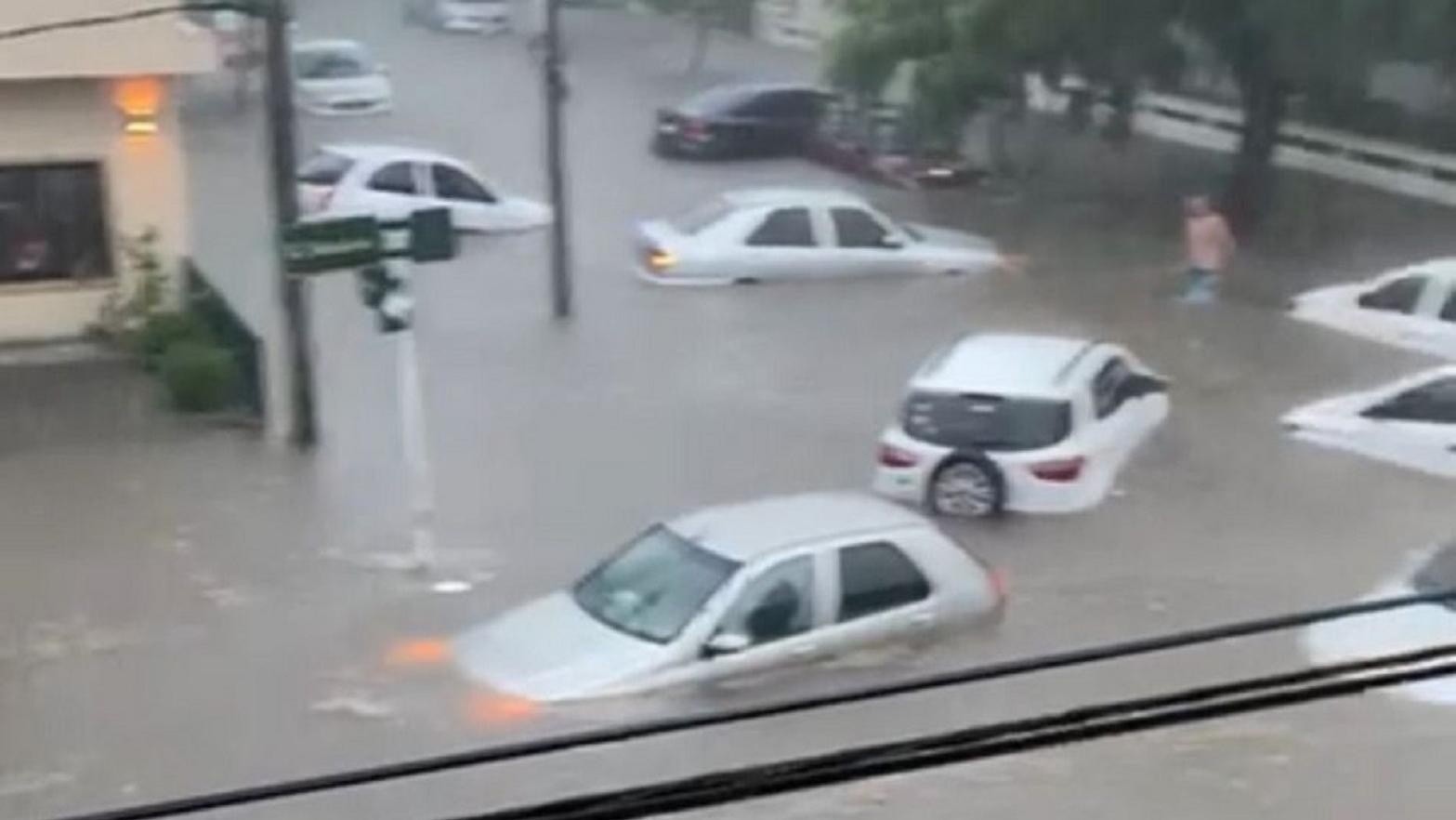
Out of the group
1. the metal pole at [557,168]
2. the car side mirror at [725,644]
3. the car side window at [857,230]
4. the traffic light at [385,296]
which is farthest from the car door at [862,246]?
the car side mirror at [725,644]

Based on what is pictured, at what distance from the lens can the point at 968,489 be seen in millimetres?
2859

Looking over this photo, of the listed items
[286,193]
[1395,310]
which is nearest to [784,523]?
[286,193]

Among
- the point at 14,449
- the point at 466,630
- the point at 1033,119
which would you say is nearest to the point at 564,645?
the point at 466,630

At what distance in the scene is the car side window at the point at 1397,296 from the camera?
363 centimetres

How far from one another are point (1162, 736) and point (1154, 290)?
74.7 inches

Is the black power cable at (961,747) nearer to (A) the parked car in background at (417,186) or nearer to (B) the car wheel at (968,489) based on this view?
(B) the car wheel at (968,489)

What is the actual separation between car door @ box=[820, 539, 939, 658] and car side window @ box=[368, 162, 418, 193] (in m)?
1.96

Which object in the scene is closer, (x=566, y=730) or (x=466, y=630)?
(x=566, y=730)

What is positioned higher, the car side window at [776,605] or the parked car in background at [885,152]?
the car side window at [776,605]

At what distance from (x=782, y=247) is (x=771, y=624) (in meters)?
1.76

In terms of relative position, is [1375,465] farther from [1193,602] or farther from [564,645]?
[564,645]

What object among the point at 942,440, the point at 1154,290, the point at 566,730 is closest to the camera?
the point at 566,730

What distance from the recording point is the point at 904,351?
137 inches

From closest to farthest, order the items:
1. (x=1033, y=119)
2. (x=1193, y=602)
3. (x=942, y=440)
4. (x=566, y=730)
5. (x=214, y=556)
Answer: (x=566, y=730), (x=1193, y=602), (x=214, y=556), (x=942, y=440), (x=1033, y=119)
